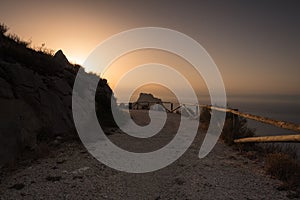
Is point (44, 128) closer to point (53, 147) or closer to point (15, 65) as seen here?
point (53, 147)

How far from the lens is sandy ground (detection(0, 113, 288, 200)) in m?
5.78

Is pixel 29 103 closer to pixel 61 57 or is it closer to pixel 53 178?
→ pixel 53 178

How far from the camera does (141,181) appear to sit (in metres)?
6.70

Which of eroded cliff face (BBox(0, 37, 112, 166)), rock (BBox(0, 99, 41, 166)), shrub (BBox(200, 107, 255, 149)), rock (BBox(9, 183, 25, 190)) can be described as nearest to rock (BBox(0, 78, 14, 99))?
eroded cliff face (BBox(0, 37, 112, 166))

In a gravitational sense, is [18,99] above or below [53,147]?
above

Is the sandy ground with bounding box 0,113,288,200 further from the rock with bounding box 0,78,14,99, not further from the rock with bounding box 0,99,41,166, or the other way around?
the rock with bounding box 0,78,14,99

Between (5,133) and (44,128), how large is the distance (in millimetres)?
2232

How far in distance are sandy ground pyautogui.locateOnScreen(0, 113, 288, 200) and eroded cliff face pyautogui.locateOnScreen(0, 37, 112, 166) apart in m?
1.03

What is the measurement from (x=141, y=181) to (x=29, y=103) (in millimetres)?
5748

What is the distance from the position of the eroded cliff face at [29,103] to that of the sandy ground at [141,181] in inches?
40.4

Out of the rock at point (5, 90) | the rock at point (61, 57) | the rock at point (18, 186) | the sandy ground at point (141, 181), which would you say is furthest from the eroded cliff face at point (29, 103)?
the rock at point (61, 57)

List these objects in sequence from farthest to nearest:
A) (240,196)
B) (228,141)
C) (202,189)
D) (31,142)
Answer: (228,141) → (31,142) → (202,189) → (240,196)

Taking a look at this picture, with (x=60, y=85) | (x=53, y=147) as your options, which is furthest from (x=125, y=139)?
(x=60, y=85)

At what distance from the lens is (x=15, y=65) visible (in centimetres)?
993
